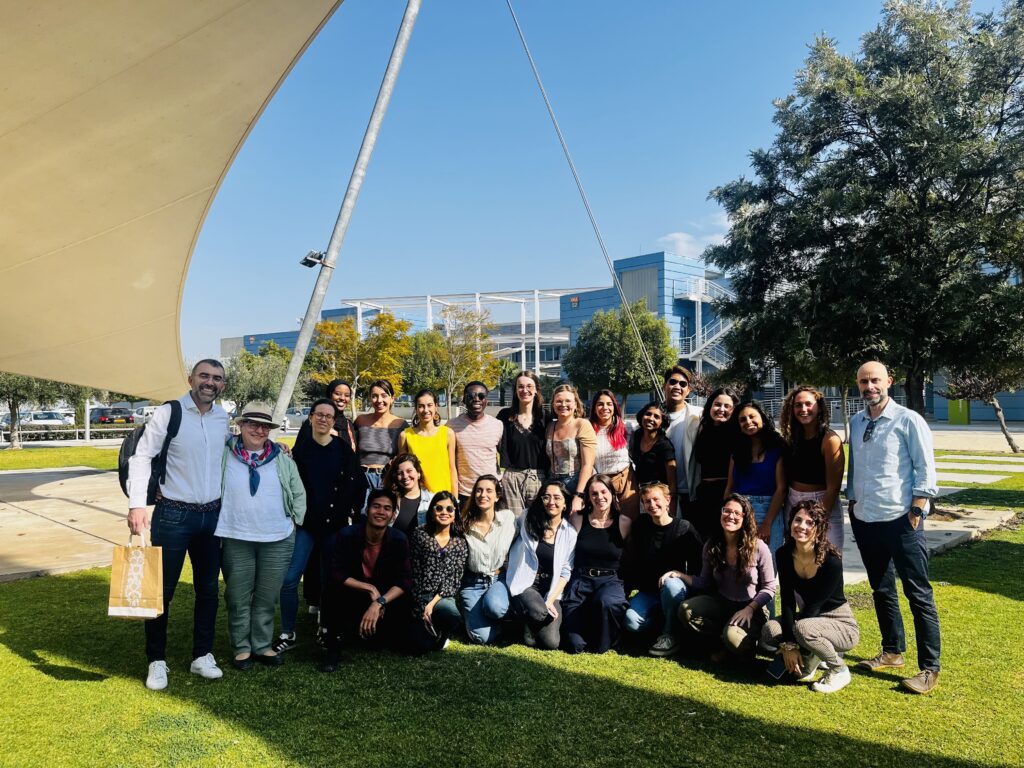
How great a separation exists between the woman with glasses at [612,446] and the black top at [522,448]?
0.42 meters

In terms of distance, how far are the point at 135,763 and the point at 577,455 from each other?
3.32 metres

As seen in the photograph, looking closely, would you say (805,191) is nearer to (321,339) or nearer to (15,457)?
(15,457)

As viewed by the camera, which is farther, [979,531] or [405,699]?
[979,531]

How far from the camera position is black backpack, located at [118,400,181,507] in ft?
13.0

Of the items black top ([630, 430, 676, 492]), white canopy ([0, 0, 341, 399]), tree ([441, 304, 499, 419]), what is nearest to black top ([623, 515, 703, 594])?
black top ([630, 430, 676, 492])

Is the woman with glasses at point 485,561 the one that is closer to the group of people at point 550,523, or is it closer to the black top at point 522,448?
the group of people at point 550,523

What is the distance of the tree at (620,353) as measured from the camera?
38281 mm

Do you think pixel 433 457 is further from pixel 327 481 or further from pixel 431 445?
pixel 327 481

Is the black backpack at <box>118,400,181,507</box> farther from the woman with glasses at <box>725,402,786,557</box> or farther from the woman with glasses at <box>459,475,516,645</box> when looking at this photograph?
the woman with glasses at <box>725,402,786,557</box>

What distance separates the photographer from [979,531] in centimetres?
884

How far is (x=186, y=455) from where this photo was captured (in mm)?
4047

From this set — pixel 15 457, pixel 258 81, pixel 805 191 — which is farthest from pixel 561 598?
pixel 15 457

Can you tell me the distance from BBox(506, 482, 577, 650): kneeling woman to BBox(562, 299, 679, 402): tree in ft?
109

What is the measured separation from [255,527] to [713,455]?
3146 millimetres
